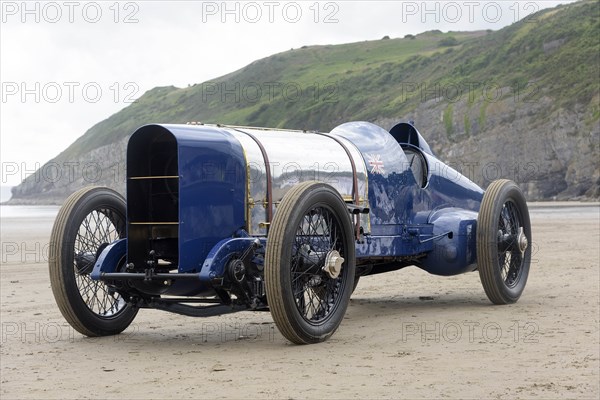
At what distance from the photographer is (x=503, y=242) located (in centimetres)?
1101

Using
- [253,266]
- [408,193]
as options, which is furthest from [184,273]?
[408,193]

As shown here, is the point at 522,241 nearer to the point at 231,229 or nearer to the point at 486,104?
the point at 231,229

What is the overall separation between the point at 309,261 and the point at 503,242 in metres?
3.56

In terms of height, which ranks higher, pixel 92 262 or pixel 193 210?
pixel 193 210

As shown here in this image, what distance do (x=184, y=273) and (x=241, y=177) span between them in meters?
1.03

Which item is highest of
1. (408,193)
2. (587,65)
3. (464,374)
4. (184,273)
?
(587,65)

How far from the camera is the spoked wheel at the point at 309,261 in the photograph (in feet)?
25.3

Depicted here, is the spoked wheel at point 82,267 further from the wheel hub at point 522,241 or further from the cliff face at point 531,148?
the cliff face at point 531,148

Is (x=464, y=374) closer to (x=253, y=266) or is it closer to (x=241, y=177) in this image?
(x=253, y=266)

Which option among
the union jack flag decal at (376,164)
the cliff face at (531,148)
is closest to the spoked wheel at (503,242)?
the union jack flag decal at (376,164)

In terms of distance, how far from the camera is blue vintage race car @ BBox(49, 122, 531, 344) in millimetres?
8023

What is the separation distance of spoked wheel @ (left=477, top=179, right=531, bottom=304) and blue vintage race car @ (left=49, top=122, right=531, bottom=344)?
121 cm

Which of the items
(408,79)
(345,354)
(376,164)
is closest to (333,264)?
(345,354)

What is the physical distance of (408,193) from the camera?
34.5ft
